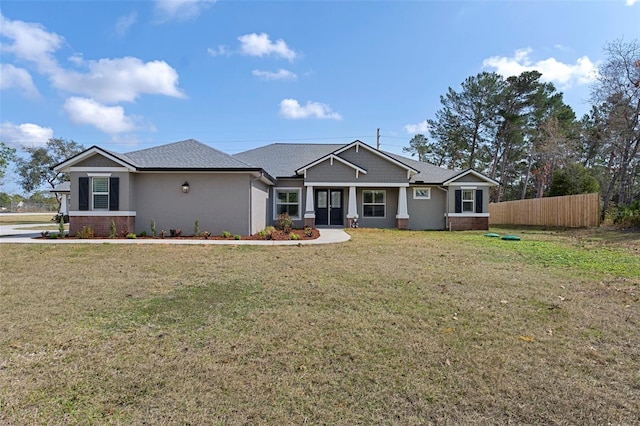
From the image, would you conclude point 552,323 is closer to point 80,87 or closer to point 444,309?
point 444,309

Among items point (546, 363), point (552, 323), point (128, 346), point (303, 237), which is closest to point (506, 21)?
point (303, 237)

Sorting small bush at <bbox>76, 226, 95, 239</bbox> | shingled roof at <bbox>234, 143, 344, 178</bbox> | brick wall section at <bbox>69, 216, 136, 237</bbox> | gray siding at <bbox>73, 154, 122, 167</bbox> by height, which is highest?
shingled roof at <bbox>234, 143, 344, 178</bbox>

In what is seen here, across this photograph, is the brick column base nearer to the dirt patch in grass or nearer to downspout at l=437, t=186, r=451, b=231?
downspout at l=437, t=186, r=451, b=231

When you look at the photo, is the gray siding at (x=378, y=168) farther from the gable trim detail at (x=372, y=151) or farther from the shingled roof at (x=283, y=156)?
the shingled roof at (x=283, y=156)

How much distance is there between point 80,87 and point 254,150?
11.7m

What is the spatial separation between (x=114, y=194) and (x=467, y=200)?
17556 mm

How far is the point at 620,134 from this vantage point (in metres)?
22.4

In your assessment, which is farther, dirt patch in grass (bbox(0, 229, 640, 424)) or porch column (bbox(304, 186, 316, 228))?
porch column (bbox(304, 186, 316, 228))

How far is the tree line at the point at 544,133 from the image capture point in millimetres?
22172

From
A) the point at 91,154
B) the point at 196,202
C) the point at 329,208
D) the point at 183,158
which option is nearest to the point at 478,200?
the point at 329,208

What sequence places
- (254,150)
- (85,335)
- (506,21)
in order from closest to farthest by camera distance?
(85,335)
(506,21)
(254,150)

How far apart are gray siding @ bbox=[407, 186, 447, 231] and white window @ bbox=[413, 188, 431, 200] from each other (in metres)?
0.17

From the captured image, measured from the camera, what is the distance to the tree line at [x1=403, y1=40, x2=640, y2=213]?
22.2 metres

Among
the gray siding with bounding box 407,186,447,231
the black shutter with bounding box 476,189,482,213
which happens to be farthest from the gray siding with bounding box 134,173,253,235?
the black shutter with bounding box 476,189,482,213
